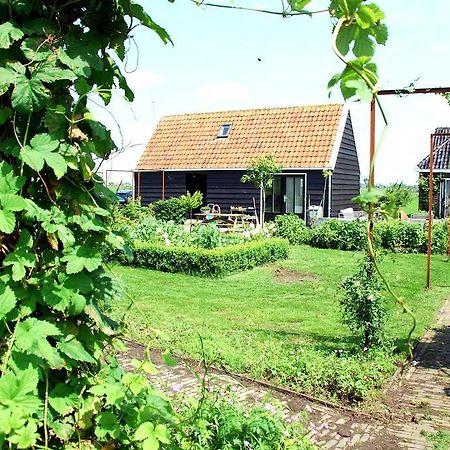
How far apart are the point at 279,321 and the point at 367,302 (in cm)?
253

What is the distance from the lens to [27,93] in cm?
189

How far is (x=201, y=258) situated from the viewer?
43.4 ft

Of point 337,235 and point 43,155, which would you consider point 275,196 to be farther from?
point 43,155

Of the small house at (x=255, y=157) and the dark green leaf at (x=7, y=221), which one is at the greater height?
the small house at (x=255, y=157)

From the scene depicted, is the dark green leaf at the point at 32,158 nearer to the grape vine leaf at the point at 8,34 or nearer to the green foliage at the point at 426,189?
the grape vine leaf at the point at 8,34

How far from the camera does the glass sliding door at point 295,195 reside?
25406mm

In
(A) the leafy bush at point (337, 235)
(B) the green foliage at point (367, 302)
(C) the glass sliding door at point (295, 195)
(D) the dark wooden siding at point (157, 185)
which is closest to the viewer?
(B) the green foliage at point (367, 302)

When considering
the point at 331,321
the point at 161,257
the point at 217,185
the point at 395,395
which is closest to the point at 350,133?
the point at 217,185

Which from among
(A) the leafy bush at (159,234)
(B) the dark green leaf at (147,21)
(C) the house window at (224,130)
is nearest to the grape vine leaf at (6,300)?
(B) the dark green leaf at (147,21)

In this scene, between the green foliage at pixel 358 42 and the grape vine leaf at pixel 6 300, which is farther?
the grape vine leaf at pixel 6 300

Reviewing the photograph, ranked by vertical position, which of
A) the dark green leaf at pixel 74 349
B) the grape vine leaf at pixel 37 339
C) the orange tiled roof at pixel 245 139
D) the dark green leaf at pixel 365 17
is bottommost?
the dark green leaf at pixel 74 349

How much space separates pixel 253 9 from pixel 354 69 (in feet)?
2.74

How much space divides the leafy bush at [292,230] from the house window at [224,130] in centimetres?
958

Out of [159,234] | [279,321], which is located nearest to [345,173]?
[159,234]
